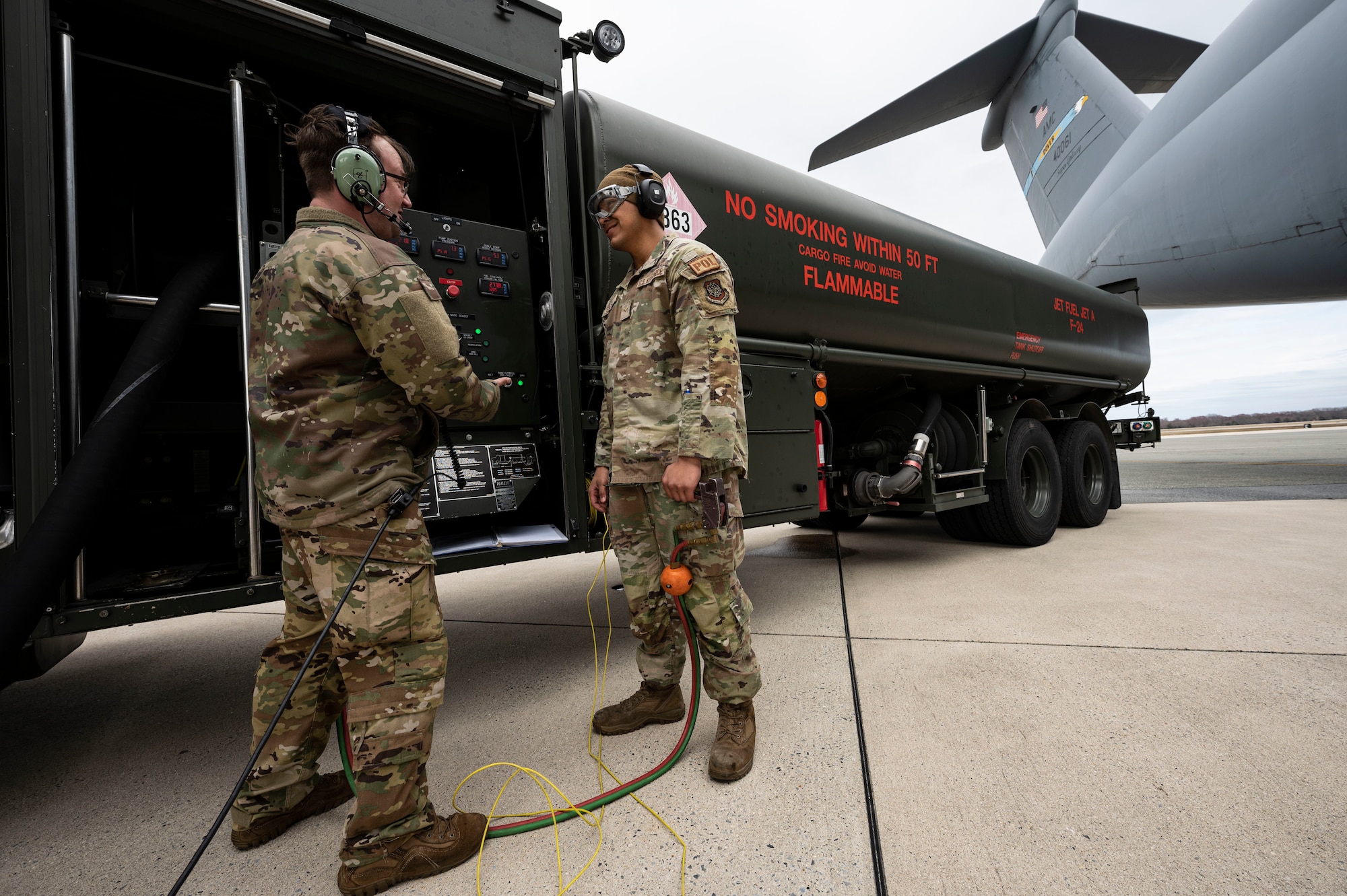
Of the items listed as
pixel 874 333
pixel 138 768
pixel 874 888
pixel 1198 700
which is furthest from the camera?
pixel 874 333

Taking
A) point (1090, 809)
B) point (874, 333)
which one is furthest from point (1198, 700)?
point (874, 333)

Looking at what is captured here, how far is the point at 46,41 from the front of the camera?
1.51 meters

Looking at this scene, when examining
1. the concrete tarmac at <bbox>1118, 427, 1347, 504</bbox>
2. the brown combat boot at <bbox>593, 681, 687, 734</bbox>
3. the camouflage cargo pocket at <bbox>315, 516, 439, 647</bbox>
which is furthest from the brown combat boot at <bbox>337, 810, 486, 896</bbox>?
the concrete tarmac at <bbox>1118, 427, 1347, 504</bbox>

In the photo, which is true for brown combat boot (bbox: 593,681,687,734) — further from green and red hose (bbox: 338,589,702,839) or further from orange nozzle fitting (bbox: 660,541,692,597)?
orange nozzle fitting (bbox: 660,541,692,597)

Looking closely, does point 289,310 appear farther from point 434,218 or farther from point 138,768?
point 138,768

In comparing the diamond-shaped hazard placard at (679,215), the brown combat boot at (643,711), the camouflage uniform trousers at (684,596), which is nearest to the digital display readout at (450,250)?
the diamond-shaped hazard placard at (679,215)


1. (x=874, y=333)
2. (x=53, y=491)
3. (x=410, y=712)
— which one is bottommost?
(x=410, y=712)

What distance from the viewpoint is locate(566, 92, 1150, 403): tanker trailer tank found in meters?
2.62

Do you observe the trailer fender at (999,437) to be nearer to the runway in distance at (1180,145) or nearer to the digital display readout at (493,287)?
the runway in distance at (1180,145)

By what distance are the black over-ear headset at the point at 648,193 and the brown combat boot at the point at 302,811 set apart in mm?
2035

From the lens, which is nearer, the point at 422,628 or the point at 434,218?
the point at 422,628

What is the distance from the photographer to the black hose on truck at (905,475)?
4.06 m

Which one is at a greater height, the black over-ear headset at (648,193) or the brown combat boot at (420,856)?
the black over-ear headset at (648,193)

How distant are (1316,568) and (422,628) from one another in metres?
5.55
